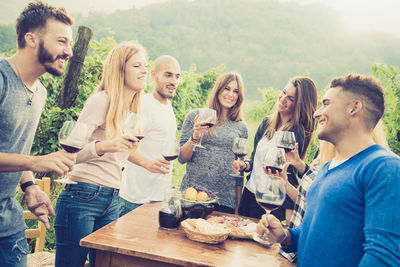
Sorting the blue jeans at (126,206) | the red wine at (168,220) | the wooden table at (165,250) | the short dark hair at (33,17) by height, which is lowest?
the blue jeans at (126,206)

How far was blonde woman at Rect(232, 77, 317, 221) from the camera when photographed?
8.88 feet

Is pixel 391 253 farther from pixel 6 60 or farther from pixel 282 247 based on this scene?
pixel 6 60

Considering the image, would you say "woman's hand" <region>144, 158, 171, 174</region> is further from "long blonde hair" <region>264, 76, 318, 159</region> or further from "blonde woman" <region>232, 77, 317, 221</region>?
"long blonde hair" <region>264, 76, 318, 159</region>

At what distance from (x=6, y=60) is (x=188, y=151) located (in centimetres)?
152

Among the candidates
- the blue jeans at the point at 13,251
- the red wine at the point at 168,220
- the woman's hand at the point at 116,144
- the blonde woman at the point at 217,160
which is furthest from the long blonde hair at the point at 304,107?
the blue jeans at the point at 13,251

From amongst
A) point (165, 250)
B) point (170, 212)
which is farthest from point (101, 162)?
point (165, 250)

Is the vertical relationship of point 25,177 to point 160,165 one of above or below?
below

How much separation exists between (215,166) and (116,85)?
1156 mm

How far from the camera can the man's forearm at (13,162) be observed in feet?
4.64

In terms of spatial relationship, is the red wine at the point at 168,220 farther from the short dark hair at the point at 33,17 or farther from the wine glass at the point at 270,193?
the short dark hair at the point at 33,17

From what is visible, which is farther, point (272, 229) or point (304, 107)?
point (304, 107)

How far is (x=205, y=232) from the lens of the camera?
1.68 metres

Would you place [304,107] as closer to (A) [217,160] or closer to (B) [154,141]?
(A) [217,160]

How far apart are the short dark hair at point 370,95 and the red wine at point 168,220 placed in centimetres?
112
